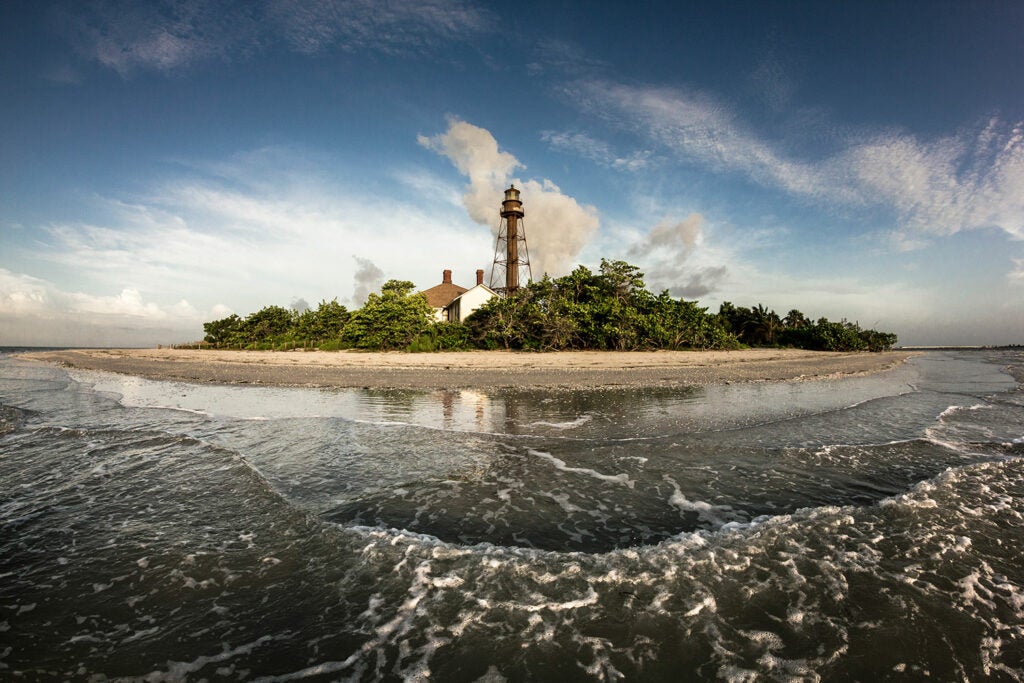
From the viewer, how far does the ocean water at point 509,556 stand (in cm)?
258

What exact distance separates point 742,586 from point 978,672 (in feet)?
4.09

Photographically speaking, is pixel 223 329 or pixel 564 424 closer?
pixel 564 424

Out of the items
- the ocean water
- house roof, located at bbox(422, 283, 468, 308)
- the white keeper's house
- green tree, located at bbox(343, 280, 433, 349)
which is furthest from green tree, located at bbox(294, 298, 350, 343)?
the ocean water

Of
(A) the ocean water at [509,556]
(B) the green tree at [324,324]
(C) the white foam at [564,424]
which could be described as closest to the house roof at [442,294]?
(B) the green tree at [324,324]

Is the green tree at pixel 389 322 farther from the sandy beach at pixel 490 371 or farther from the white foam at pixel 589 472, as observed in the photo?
the white foam at pixel 589 472

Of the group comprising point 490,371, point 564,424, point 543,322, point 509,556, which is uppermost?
point 543,322

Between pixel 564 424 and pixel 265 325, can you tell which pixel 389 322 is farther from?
pixel 564 424

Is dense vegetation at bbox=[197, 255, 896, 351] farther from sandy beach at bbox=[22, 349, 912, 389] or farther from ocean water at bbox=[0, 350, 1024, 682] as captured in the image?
ocean water at bbox=[0, 350, 1024, 682]

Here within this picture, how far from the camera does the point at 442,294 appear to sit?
5191cm

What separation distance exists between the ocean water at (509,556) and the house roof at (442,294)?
4194 centimetres

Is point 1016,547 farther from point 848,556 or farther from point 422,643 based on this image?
point 422,643

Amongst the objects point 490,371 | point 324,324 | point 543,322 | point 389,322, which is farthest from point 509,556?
point 324,324

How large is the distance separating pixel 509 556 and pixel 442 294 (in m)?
49.5

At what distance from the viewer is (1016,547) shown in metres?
3.99
